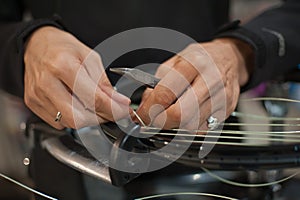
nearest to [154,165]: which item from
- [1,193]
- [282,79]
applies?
[1,193]

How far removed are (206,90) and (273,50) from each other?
0.14m

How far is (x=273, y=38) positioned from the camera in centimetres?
47

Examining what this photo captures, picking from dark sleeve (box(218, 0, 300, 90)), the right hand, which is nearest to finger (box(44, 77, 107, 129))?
the right hand

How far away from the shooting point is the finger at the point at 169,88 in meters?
0.34

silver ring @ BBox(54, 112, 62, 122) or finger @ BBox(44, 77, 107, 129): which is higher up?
finger @ BBox(44, 77, 107, 129)

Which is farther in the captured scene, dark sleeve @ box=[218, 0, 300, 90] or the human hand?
dark sleeve @ box=[218, 0, 300, 90]

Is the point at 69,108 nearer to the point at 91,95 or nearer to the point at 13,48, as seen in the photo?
the point at 91,95

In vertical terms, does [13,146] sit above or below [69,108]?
below

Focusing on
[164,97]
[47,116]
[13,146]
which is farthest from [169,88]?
[13,146]

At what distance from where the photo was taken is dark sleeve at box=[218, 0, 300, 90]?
447 mm

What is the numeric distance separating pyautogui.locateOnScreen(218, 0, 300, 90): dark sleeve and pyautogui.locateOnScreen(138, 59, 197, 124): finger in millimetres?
103

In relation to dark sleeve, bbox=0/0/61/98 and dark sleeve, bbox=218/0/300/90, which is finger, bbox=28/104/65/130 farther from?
dark sleeve, bbox=218/0/300/90

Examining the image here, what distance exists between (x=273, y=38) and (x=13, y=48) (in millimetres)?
281

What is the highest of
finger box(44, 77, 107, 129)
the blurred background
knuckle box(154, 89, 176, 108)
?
knuckle box(154, 89, 176, 108)
